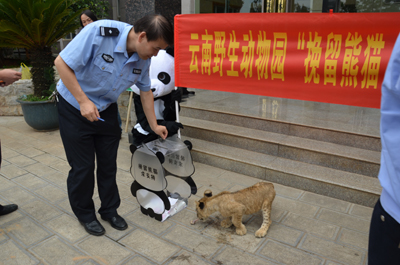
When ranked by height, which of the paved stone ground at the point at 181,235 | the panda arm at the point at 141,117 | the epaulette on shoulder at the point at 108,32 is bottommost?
the paved stone ground at the point at 181,235

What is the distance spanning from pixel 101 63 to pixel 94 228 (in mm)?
1470

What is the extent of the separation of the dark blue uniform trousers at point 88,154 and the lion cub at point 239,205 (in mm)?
868

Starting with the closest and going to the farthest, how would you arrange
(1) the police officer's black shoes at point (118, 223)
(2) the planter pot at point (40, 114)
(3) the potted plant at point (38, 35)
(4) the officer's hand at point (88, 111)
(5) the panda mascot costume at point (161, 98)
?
(4) the officer's hand at point (88, 111), (1) the police officer's black shoes at point (118, 223), (5) the panda mascot costume at point (161, 98), (3) the potted plant at point (38, 35), (2) the planter pot at point (40, 114)

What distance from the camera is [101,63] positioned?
232cm

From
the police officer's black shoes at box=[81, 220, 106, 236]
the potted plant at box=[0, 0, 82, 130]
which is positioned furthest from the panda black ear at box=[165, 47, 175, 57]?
the potted plant at box=[0, 0, 82, 130]

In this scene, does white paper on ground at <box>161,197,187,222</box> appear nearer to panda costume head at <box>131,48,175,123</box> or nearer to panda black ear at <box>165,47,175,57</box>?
panda costume head at <box>131,48,175,123</box>

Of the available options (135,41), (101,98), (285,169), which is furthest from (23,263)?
(285,169)

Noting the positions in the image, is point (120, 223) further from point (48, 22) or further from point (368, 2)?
point (368, 2)

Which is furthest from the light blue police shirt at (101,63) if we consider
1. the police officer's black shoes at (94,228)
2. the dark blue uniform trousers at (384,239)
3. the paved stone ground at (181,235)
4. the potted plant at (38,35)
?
the potted plant at (38,35)

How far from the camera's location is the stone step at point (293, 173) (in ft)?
11.1

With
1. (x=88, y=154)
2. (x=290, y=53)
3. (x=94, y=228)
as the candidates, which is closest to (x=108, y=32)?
(x=88, y=154)

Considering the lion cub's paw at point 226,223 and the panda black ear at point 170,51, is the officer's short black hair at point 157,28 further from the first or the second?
the panda black ear at point 170,51

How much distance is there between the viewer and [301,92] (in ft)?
11.4

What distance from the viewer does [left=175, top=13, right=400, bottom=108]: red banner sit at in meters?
3.06
